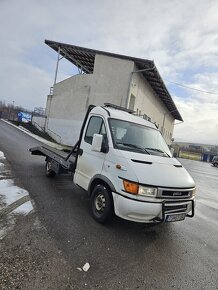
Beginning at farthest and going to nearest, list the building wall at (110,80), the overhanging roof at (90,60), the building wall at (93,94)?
the building wall at (93,94), the building wall at (110,80), the overhanging roof at (90,60)

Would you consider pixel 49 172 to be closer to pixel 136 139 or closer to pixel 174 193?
pixel 136 139

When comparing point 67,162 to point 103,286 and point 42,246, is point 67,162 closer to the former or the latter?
point 42,246

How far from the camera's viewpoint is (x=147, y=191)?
13.8ft

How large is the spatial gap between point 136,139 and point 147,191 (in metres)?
1.46

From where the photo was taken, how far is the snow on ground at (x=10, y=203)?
439 centimetres

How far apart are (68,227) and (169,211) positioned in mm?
1848

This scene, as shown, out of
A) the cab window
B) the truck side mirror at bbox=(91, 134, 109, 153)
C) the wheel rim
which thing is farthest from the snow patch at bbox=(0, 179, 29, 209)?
the truck side mirror at bbox=(91, 134, 109, 153)

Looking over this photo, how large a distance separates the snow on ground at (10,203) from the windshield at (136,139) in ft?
7.61

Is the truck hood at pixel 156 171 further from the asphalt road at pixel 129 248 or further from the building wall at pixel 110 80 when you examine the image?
the building wall at pixel 110 80

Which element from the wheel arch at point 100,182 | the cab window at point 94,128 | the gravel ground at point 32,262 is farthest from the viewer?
the cab window at point 94,128

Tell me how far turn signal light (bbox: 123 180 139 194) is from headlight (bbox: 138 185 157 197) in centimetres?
7

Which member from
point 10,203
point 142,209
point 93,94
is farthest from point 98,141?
point 93,94

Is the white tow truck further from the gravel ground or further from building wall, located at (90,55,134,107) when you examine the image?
building wall, located at (90,55,134,107)

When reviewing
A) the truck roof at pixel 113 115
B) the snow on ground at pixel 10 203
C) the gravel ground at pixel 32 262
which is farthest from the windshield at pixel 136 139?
the snow on ground at pixel 10 203
